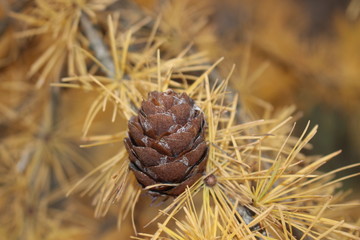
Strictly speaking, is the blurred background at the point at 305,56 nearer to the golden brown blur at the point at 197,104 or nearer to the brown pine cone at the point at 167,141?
the golden brown blur at the point at 197,104

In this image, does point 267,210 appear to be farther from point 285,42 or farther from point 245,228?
point 285,42

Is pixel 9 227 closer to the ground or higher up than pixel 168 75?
closer to the ground

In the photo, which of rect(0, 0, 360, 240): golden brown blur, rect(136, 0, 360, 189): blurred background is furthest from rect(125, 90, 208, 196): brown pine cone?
rect(136, 0, 360, 189): blurred background

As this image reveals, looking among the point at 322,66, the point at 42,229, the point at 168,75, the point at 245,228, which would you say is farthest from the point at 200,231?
the point at 322,66

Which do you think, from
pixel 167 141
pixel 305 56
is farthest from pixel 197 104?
pixel 305 56

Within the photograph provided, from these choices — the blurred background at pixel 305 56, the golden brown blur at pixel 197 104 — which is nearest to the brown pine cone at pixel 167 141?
the golden brown blur at pixel 197 104
